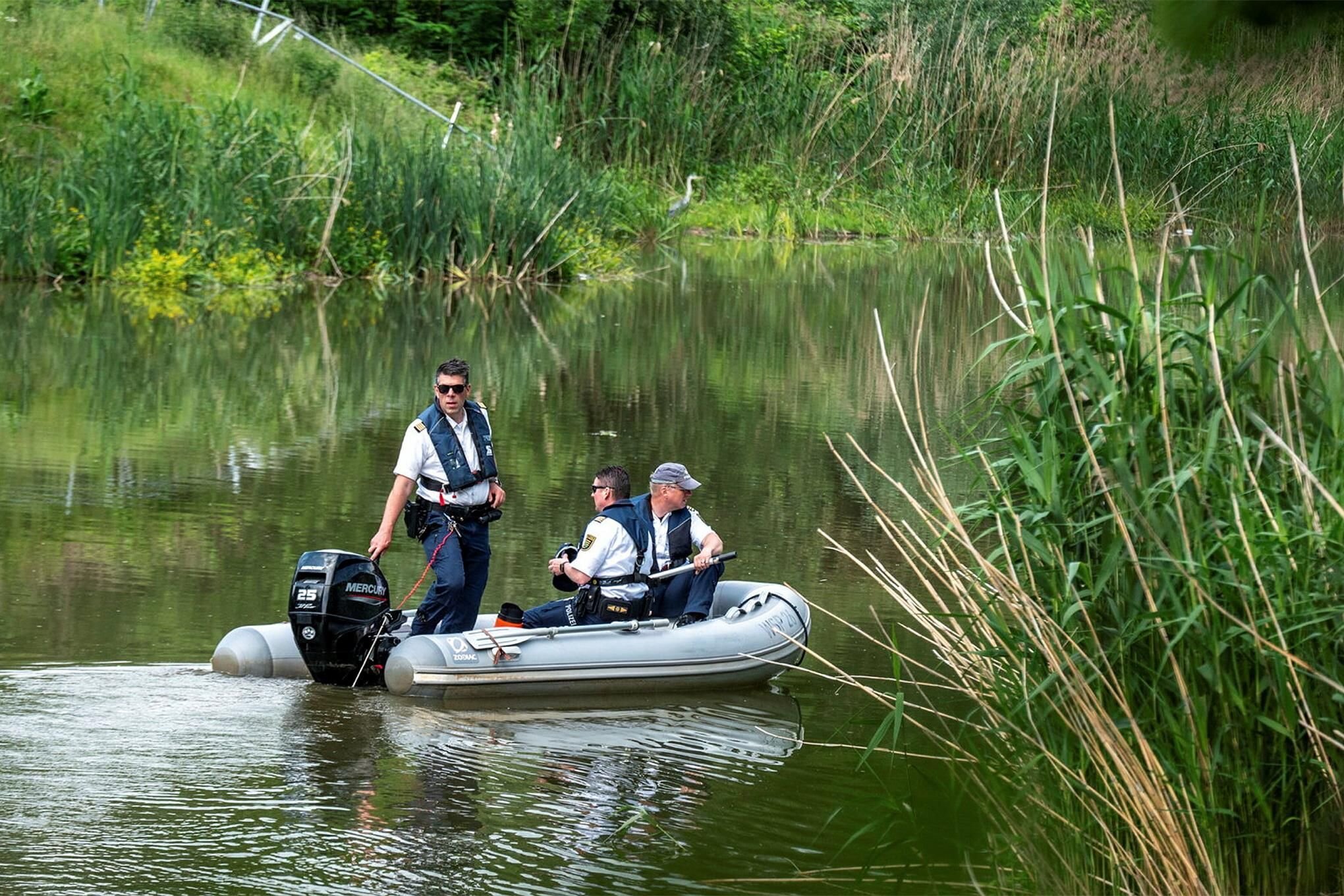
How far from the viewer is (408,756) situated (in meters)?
6.82

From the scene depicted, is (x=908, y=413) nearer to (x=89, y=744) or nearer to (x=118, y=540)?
(x=118, y=540)

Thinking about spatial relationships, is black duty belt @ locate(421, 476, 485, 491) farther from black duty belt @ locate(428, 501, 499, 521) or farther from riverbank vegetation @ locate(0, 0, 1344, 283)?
riverbank vegetation @ locate(0, 0, 1344, 283)

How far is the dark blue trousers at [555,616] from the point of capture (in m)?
8.27

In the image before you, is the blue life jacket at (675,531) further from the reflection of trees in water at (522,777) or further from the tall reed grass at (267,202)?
the tall reed grass at (267,202)

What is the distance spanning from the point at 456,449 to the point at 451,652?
915 millimetres

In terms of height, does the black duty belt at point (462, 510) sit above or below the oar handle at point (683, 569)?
above

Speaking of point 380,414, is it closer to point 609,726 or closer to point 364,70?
point 609,726

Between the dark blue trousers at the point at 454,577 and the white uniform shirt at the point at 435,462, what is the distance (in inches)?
3.8

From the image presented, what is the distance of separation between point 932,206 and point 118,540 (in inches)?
876

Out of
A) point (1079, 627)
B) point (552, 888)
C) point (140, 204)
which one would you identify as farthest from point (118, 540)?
point (140, 204)

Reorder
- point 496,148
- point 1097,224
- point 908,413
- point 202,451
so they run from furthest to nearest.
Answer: point 1097,224
point 496,148
point 908,413
point 202,451

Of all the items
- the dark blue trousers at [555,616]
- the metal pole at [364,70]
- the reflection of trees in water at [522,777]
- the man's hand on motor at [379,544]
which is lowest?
the reflection of trees in water at [522,777]

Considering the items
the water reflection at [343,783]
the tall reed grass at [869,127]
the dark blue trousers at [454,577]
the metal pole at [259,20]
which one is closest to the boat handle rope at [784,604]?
the water reflection at [343,783]

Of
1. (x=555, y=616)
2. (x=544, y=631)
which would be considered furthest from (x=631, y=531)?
(x=544, y=631)
